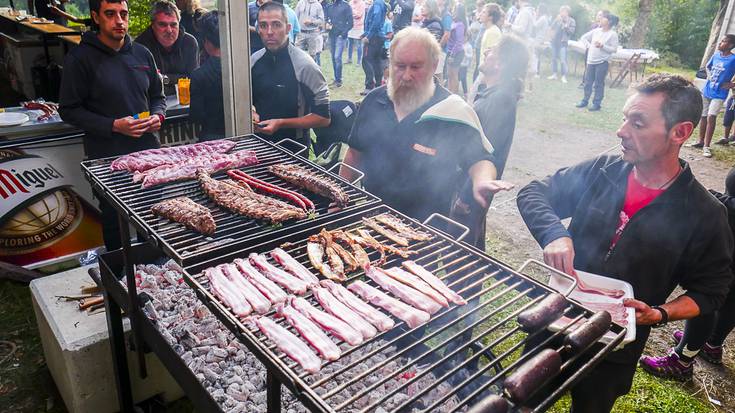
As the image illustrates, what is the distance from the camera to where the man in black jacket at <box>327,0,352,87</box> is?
51.8 feet

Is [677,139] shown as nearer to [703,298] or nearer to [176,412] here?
[703,298]

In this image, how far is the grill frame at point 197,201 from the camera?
2.84 meters

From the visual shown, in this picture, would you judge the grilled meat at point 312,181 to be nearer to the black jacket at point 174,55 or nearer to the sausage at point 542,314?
the sausage at point 542,314

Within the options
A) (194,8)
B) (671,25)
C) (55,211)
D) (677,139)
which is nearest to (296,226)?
(677,139)

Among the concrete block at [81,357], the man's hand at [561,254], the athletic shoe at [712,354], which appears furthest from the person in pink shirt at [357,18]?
the man's hand at [561,254]

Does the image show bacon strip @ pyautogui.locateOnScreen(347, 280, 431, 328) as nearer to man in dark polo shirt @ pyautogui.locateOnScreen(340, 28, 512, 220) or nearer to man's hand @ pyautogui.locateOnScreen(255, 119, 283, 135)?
man in dark polo shirt @ pyautogui.locateOnScreen(340, 28, 512, 220)

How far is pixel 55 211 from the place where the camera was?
580 cm

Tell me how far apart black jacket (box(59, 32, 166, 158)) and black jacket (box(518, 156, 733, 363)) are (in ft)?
13.1

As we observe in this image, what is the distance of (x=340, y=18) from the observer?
16.1m

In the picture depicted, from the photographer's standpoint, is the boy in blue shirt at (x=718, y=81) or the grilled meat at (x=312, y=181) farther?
the boy in blue shirt at (x=718, y=81)

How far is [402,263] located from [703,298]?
1762 millimetres

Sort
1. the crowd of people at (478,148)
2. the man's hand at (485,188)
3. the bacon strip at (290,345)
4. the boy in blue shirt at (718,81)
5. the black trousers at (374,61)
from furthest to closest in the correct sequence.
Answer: the black trousers at (374,61)
the boy in blue shirt at (718,81)
the man's hand at (485,188)
the crowd of people at (478,148)
the bacon strip at (290,345)

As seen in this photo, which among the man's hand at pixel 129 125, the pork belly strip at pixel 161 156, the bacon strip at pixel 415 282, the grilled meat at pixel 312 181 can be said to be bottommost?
the bacon strip at pixel 415 282

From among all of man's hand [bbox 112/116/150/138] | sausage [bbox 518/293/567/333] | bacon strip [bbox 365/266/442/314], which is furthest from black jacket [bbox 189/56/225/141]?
sausage [bbox 518/293/567/333]
